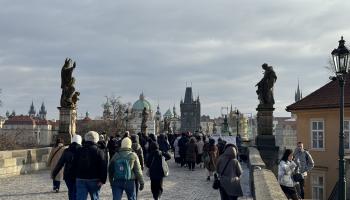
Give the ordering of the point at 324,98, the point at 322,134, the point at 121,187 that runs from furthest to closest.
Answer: the point at 324,98 → the point at 322,134 → the point at 121,187

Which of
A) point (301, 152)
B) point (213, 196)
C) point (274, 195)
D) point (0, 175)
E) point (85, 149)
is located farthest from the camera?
point (0, 175)

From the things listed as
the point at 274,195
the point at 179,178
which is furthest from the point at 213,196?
the point at 274,195

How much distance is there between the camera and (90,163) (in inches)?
342

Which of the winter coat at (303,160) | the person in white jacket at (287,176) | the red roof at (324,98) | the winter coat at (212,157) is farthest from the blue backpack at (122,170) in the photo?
the red roof at (324,98)

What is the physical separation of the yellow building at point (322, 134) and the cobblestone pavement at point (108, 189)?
1207 centimetres

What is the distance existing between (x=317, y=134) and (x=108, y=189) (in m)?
20.2

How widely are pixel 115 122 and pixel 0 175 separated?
49730mm

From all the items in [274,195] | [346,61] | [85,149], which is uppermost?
[346,61]

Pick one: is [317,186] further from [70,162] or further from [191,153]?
[70,162]

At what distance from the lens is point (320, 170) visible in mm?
29688

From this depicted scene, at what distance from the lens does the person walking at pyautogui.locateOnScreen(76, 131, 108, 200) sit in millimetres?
8695

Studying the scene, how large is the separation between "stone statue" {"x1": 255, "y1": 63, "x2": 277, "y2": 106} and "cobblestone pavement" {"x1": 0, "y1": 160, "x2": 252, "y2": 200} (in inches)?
197

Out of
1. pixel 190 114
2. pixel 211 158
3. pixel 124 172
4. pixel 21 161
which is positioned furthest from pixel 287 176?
pixel 190 114

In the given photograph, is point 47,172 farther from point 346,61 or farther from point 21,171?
point 346,61
